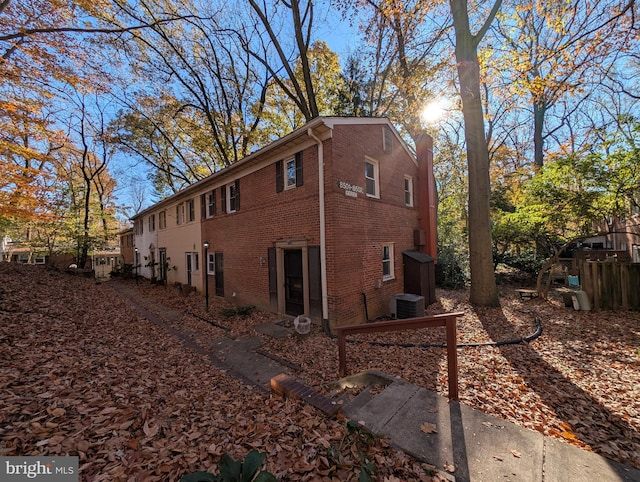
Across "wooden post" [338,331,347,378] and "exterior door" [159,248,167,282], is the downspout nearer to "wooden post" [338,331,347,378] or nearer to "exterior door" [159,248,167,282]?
"wooden post" [338,331,347,378]

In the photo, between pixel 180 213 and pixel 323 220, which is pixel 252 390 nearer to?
pixel 323 220

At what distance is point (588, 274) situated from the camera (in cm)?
809

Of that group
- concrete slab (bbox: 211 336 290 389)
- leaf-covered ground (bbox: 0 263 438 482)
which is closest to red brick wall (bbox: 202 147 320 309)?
concrete slab (bbox: 211 336 290 389)

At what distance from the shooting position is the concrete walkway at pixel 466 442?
227 cm

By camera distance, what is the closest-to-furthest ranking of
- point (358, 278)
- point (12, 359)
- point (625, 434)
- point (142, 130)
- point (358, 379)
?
point (625, 434)
point (12, 359)
point (358, 379)
point (358, 278)
point (142, 130)

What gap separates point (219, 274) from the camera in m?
12.2

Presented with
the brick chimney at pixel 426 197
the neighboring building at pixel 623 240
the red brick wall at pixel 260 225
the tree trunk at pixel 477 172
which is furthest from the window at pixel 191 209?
the neighboring building at pixel 623 240

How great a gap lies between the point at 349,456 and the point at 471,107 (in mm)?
10696

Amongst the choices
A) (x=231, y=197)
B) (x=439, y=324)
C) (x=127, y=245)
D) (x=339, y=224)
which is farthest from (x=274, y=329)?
(x=127, y=245)

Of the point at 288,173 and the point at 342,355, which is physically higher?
the point at 288,173

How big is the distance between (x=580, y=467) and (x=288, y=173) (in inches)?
332

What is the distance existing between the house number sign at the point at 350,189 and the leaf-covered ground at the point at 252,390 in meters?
4.14

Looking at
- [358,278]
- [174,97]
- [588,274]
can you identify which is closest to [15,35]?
[174,97]

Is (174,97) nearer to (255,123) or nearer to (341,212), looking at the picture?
(255,123)
